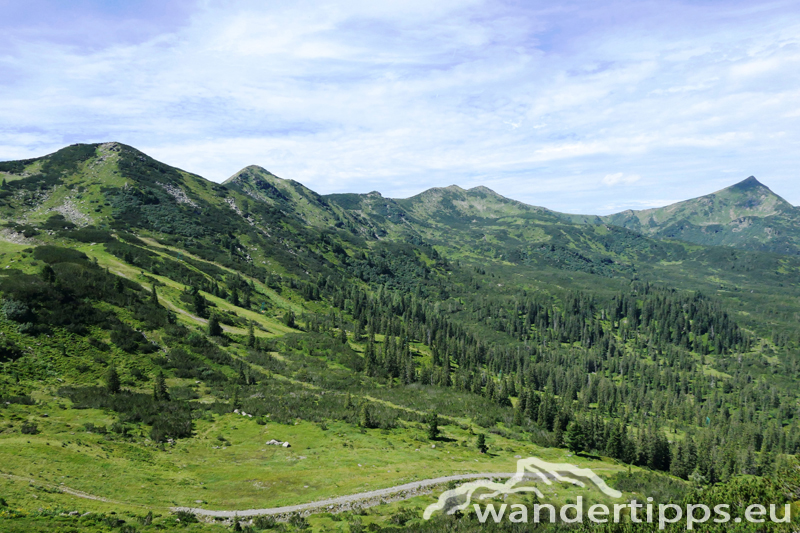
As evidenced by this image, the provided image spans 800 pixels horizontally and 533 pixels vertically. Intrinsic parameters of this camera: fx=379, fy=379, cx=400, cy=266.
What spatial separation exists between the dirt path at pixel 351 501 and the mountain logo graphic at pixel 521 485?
12.7ft

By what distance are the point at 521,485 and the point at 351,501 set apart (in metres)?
27.0

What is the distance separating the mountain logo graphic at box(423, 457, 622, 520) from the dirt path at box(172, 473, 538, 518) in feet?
12.7

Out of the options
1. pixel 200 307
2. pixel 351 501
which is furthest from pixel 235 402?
pixel 200 307

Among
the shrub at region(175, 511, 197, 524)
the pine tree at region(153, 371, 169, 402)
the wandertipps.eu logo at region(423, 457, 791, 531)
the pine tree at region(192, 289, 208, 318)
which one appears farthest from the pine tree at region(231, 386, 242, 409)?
the pine tree at region(192, 289, 208, 318)

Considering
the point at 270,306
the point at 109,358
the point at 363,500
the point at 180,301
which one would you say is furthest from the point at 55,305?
the point at 270,306

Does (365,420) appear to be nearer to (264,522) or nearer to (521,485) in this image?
(521,485)

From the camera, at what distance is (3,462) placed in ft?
127

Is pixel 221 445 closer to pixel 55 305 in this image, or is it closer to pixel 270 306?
pixel 55 305

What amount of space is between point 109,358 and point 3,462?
44.9m

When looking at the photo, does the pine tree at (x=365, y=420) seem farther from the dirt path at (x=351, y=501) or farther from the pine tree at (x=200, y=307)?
the pine tree at (x=200, y=307)

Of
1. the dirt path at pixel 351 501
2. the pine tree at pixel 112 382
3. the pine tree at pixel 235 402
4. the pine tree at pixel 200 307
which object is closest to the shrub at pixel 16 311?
the pine tree at pixel 112 382

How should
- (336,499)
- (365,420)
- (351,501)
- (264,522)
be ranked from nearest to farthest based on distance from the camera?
(264,522), (351,501), (336,499), (365,420)

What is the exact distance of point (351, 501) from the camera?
45812 mm

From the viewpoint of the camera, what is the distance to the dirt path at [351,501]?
39.8 meters
